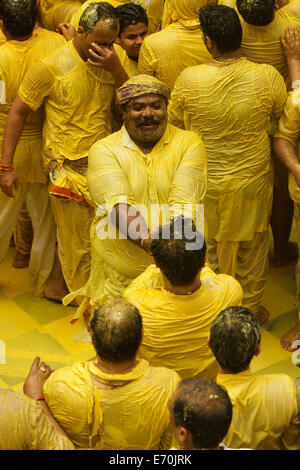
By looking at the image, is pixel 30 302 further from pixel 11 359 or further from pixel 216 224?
pixel 216 224

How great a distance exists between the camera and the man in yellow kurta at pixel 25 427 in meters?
3.59

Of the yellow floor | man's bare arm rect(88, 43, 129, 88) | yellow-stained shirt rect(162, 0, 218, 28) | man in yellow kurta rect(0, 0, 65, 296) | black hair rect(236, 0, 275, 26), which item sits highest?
black hair rect(236, 0, 275, 26)

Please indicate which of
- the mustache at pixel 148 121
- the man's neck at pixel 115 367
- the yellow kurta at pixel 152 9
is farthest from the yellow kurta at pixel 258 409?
the yellow kurta at pixel 152 9

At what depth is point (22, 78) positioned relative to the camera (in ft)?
19.7

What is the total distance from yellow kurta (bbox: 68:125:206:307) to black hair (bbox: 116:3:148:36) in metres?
1.45

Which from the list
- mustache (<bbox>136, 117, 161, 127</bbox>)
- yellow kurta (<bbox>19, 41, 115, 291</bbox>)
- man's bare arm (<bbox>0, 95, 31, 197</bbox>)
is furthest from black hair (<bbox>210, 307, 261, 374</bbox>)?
man's bare arm (<bbox>0, 95, 31, 197</bbox>)

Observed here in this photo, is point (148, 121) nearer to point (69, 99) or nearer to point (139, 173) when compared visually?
point (139, 173)

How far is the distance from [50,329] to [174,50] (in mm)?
2029

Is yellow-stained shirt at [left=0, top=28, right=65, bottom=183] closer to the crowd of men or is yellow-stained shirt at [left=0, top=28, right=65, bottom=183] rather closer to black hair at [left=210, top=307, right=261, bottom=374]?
the crowd of men

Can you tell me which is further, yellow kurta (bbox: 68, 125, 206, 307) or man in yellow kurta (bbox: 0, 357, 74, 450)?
yellow kurta (bbox: 68, 125, 206, 307)

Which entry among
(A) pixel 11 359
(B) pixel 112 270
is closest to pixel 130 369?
(B) pixel 112 270

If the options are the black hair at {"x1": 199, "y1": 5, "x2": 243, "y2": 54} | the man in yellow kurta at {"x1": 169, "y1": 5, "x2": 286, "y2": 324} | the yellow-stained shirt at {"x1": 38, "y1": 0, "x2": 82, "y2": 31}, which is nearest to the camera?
the black hair at {"x1": 199, "y1": 5, "x2": 243, "y2": 54}

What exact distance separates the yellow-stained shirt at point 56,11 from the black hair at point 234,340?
3.83 metres

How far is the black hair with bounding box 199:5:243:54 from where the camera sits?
5398 mm
